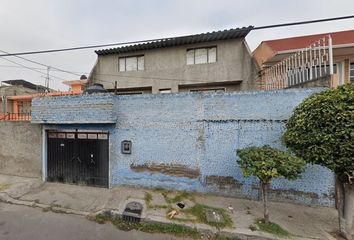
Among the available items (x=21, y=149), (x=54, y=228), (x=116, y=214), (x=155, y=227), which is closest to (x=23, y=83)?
(x=21, y=149)

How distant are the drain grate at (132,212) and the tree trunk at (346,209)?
4631 millimetres

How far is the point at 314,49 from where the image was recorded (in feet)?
20.0

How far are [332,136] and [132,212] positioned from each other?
4916 millimetres

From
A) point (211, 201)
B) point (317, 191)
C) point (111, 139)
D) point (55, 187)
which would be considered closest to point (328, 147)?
point (317, 191)

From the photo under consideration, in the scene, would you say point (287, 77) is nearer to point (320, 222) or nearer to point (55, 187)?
point (320, 222)

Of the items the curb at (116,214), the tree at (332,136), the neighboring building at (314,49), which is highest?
the neighboring building at (314,49)

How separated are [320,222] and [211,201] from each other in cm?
272

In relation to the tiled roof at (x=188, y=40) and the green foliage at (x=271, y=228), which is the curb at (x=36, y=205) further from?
the tiled roof at (x=188, y=40)

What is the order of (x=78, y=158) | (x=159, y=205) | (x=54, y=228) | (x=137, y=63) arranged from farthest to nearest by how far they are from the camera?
(x=137, y=63) → (x=78, y=158) → (x=159, y=205) → (x=54, y=228)

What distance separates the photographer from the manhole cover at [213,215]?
16.4 feet

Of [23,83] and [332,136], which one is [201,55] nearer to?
[332,136]

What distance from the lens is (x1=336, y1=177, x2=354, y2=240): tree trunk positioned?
429cm

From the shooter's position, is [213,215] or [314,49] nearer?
[213,215]

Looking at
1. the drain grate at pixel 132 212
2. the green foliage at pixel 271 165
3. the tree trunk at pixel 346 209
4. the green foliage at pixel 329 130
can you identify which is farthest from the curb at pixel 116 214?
the green foliage at pixel 329 130
